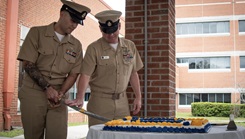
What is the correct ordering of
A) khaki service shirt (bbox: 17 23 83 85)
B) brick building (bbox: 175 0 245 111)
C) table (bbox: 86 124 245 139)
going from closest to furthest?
table (bbox: 86 124 245 139) → khaki service shirt (bbox: 17 23 83 85) → brick building (bbox: 175 0 245 111)

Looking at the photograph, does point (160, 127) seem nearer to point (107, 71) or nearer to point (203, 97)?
point (107, 71)

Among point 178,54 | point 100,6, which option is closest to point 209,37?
point 178,54

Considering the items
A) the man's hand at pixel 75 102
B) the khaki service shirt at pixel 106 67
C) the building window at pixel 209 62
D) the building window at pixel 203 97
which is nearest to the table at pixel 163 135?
the man's hand at pixel 75 102

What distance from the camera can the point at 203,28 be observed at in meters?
21.5

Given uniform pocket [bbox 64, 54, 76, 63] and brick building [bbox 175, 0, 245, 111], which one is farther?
brick building [bbox 175, 0, 245, 111]

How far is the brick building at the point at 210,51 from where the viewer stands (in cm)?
2058

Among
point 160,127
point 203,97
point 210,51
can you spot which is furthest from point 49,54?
point 203,97

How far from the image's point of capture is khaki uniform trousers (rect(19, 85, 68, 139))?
2613 mm

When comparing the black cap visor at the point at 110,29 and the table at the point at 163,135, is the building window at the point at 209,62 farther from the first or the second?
the table at the point at 163,135

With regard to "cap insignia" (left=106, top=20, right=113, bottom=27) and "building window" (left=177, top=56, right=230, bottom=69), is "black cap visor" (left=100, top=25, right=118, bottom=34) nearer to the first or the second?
"cap insignia" (left=106, top=20, right=113, bottom=27)

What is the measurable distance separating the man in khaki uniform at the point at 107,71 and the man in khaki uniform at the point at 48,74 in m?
0.15

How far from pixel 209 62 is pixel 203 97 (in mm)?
2307

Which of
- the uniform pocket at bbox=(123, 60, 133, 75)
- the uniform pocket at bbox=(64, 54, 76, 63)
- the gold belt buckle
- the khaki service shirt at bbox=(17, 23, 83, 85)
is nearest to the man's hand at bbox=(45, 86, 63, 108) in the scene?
the khaki service shirt at bbox=(17, 23, 83, 85)

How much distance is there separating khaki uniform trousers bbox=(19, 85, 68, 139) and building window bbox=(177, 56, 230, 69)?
19.4 meters
